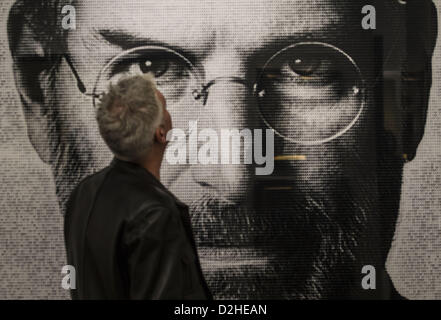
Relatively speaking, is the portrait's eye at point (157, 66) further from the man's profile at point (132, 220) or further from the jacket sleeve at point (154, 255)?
the jacket sleeve at point (154, 255)

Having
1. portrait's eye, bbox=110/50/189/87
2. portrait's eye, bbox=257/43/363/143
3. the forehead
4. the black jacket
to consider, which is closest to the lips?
portrait's eye, bbox=257/43/363/143

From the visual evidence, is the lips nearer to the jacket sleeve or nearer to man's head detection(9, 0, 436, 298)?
man's head detection(9, 0, 436, 298)

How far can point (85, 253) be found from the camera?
4.72 ft

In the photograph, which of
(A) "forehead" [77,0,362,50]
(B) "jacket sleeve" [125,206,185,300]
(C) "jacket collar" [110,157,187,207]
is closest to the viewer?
(B) "jacket sleeve" [125,206,185,300]

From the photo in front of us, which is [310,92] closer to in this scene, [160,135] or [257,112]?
[257,112]

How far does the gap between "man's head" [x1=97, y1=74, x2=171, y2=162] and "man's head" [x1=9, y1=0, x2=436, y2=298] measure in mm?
1060

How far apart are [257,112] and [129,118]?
1192 mm

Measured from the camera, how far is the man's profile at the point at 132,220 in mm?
1328

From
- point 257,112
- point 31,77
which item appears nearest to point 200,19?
point 257,112

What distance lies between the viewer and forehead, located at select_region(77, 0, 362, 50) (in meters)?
2.54

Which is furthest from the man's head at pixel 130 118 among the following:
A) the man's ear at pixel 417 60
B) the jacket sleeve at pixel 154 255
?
the man's ear at pixel 417 60

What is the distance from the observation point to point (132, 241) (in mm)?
1346

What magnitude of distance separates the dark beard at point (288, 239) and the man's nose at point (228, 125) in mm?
71
